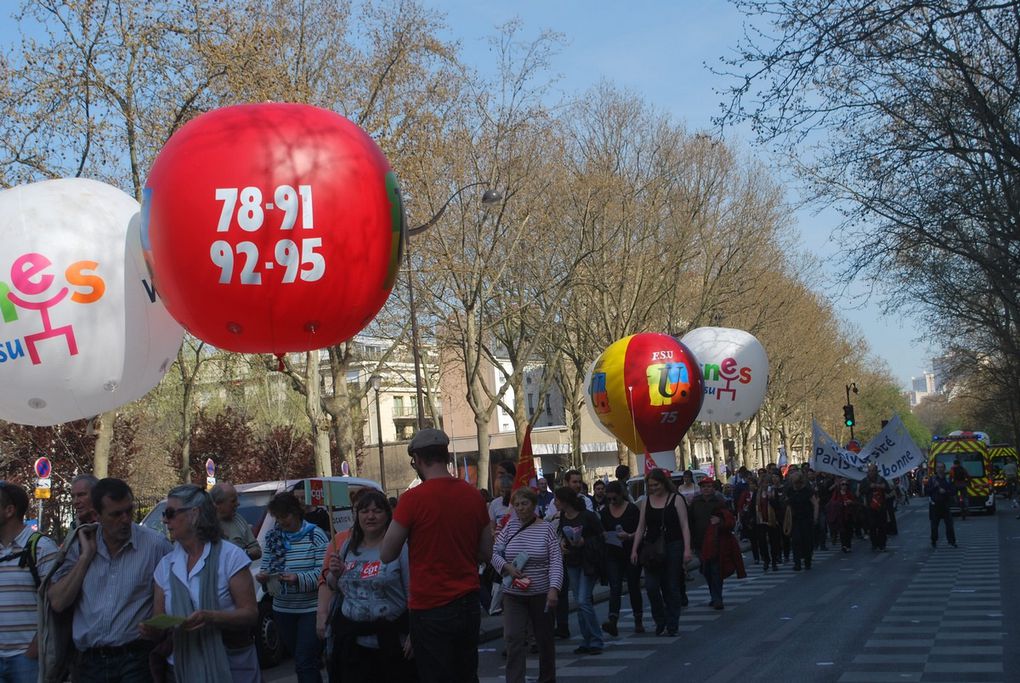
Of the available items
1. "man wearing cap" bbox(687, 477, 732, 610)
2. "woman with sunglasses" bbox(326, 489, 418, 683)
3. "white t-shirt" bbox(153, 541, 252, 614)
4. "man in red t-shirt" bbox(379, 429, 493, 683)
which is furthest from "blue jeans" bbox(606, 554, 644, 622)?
"white t-shirt" bbox(153, 541, 252, 614)

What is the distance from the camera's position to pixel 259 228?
8.03m

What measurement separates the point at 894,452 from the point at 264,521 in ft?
67.9

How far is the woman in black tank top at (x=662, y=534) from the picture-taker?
523 inches

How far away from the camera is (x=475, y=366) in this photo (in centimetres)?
3244

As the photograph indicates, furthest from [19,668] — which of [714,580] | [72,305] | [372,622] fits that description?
[714,580]

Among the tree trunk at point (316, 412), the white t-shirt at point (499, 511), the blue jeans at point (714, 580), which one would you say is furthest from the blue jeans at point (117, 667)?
the tree trunk at point (316, 412)

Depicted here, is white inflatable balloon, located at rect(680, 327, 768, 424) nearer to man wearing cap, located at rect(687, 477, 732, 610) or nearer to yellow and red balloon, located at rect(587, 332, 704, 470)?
yellow and red balloon, located at rect(587, 332, 704, 470)

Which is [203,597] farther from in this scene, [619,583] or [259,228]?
[619,583]

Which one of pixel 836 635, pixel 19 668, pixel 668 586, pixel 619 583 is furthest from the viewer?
pixel 619 583

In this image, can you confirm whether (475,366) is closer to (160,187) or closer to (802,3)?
(802,3)

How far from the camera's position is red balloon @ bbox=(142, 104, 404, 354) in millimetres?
8070

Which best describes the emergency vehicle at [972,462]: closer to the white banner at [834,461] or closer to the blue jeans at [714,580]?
the white banner at [834,461]

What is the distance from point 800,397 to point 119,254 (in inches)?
2465

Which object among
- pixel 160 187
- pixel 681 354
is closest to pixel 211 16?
pixel 681 354
